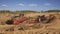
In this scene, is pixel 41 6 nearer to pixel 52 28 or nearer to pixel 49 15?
pixel 49 15

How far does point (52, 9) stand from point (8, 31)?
913mm

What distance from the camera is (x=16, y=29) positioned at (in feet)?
9.34

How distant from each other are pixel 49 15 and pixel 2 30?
918 millimetres

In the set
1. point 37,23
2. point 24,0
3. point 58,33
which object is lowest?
point 58,33

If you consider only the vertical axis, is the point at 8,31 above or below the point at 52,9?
below

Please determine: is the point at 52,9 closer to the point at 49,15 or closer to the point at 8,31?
the point at 49,15

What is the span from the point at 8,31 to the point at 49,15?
818mm

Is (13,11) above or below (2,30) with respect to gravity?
above

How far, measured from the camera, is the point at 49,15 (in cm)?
288

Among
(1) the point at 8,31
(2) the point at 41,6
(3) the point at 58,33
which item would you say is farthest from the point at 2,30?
(3) the point at 58,33

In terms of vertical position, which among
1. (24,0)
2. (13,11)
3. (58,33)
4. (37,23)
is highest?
(24,0)

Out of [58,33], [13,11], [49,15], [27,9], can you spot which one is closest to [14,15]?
[13,11]

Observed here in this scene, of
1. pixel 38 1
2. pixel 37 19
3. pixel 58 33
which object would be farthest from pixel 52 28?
pixel 38 1

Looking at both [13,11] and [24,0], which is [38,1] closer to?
[24,0]
